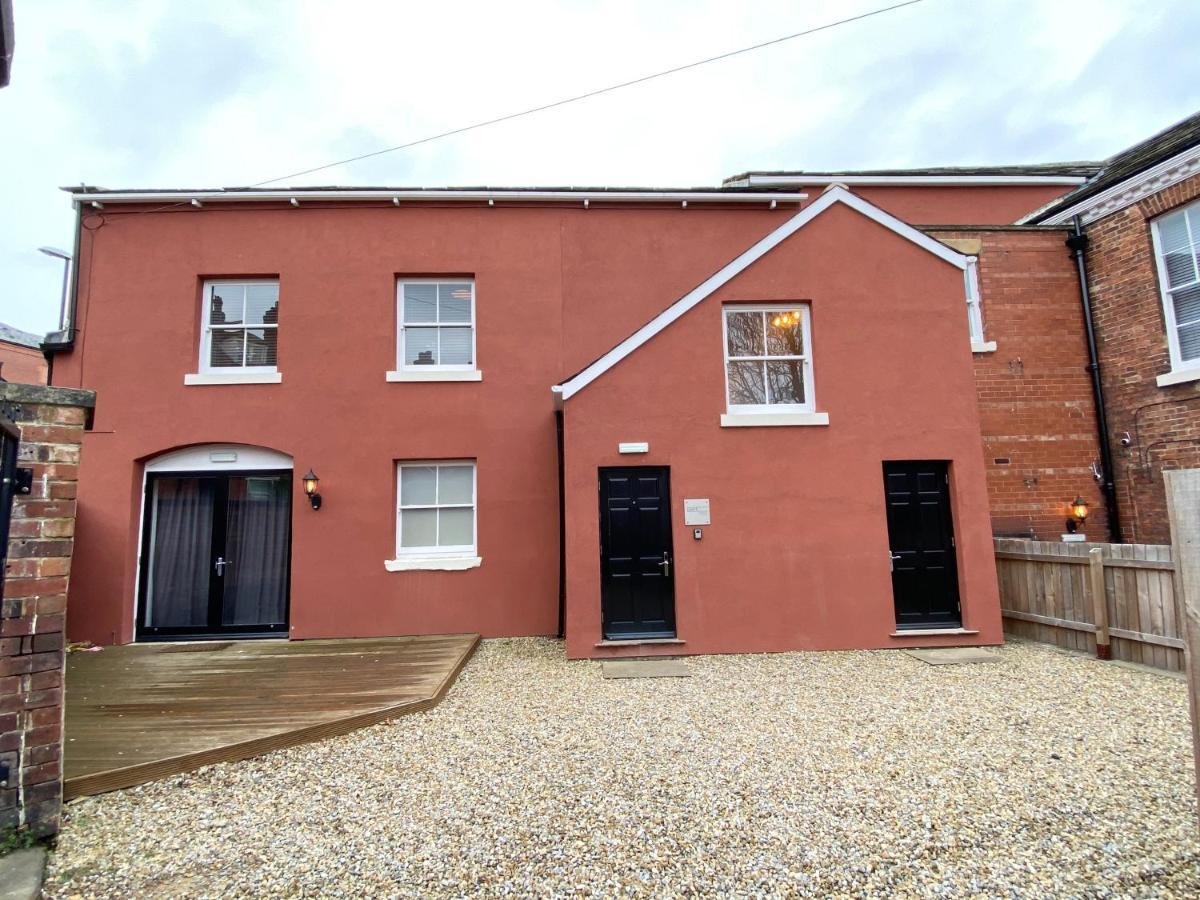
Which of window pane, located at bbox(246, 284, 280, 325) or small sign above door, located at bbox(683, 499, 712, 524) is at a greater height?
window pane, located at bbox(246, 284, 280, 325)

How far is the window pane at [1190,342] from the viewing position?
828 cm

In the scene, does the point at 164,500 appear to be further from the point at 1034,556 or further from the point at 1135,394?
the point at 1135,394

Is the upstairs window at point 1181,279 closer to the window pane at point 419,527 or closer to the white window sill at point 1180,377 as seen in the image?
the white window sill at point 1180,377

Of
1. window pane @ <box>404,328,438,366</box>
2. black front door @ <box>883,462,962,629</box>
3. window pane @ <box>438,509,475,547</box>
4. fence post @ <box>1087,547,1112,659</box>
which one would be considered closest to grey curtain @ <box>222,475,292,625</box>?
window pane @ <box>438,509,475,547</box>

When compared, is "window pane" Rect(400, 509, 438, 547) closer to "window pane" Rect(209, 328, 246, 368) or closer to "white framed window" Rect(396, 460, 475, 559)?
"white framed window" Rect(396, 460, 475, 559)

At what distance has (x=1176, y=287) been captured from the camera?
847cm

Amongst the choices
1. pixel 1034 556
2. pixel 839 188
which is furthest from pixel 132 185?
pixel 1034 556

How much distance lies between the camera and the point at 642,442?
743 cm

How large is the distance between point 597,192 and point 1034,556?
8.37 meters

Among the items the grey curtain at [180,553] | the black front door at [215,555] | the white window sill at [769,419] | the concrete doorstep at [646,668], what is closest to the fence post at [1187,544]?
the concrete doorstep at [646,668]

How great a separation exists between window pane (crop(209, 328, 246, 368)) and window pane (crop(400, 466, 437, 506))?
129 inches

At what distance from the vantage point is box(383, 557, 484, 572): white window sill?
27.8 ft

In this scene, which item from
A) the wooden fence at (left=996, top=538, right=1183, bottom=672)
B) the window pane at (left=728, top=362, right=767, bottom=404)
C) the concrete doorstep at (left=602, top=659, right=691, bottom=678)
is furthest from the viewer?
the window pane at (left=728, top=362, right=767, bottom=404)

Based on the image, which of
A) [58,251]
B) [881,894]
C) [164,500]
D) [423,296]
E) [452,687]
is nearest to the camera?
[881,894]
